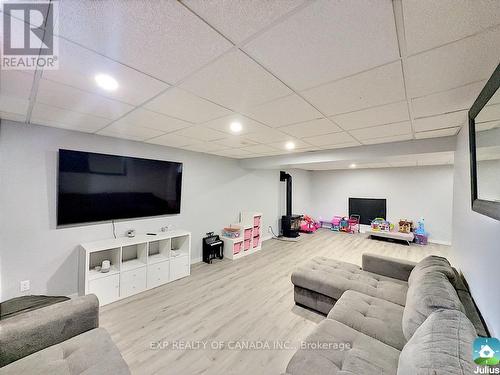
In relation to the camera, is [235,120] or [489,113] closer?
[489,113]

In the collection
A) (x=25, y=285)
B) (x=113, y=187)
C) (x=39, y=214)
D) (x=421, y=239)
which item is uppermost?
(x=113, y=187)

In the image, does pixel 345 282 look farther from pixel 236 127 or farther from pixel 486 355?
pixel 236 127

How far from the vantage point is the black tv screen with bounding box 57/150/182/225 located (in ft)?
8.75

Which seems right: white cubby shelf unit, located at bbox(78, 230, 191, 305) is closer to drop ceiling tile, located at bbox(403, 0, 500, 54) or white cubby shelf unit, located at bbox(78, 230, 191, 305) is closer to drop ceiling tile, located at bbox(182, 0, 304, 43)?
drop ceiling tile, located at bbox(182, 0, 304, 43)

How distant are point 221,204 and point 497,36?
4.30 meters

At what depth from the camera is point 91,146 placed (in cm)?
288

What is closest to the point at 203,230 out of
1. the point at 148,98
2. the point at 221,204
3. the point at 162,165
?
the point at 221,204

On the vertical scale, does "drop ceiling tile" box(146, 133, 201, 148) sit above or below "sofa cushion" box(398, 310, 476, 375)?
above

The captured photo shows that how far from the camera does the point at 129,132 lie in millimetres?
2754

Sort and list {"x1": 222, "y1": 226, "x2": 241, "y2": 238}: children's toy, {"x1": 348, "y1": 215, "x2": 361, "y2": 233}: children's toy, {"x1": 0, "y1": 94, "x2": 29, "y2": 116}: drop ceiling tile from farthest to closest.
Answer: {"x1": 348, "y1": 215, "x2": 361, "y2": 233}: children's toy < {"x1": 222, "y1": 226, "x2": 241, "y2": 238}: children's toy < {"x1": 0, "y1": 94, "x2": 29, "y2": 116}: drop ceiling tile

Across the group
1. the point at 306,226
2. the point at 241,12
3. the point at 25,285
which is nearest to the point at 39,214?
the point at 25,285

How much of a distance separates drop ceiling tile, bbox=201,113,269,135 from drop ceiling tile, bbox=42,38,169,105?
2.35 feet

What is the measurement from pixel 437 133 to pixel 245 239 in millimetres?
3775

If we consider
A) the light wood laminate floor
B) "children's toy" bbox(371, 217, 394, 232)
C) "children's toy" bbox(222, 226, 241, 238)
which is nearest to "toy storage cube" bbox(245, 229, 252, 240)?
"children's toy" bbox(222, 226, 241, 238)
